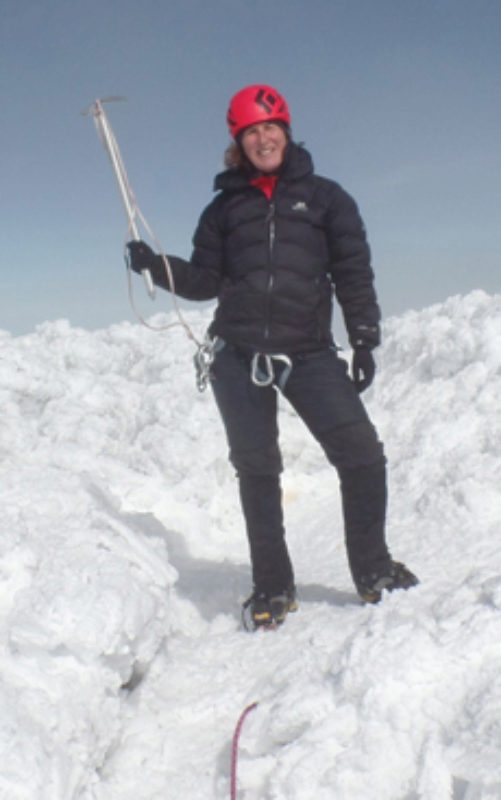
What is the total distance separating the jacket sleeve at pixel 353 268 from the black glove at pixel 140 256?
827 mm

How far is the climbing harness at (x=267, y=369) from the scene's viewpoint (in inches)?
113

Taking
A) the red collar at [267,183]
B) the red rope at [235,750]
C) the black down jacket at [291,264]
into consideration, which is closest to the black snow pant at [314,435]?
the black down jacket at [291,264]

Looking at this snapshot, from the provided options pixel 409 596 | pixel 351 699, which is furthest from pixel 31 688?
pixel 409 596

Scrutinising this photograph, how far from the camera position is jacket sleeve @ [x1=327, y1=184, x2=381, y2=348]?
289 centimetres

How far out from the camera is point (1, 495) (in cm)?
310

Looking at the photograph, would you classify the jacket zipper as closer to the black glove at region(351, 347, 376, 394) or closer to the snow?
the black glove at region(351, 347, 376, 394)

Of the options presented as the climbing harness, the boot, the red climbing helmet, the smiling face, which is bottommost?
the boot

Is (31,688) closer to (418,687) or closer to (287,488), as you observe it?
(418,687)

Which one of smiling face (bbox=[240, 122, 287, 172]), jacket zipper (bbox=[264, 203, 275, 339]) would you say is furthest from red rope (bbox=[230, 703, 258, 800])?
smiling face (bbox=[240, 122, 287, 172])

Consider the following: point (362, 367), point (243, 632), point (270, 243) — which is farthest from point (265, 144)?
point (243, 632)

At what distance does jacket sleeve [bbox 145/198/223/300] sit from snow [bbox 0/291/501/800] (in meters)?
1.18

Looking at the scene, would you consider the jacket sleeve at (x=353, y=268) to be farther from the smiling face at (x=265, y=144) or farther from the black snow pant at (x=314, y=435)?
the smiling face at (x=265, y=144)

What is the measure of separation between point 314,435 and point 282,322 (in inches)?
21.0

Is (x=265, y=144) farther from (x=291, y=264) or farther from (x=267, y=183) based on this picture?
(x=291, y=264)
